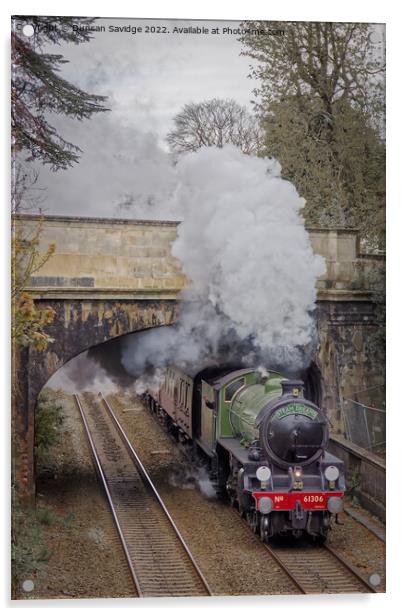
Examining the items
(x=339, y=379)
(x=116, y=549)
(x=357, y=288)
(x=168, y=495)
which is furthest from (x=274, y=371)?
(x=116, y=549)

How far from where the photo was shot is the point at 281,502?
34.5ft

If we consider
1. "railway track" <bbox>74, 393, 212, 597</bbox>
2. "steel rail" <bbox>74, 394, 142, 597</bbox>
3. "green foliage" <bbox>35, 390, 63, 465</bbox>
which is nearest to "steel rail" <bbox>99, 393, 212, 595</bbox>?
"railway track" <bbox>74, 393, 212, 597</bbox>

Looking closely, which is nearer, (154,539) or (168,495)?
(154,539)

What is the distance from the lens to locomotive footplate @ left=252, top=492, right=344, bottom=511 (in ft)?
34.4

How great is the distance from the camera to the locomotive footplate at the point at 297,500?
34.4 ft

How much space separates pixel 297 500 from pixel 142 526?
229 cm

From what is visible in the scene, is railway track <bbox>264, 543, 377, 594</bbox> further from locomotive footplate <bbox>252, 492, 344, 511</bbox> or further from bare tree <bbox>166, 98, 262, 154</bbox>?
bare tree <bbox>166, 98, 262, 154</bbox>

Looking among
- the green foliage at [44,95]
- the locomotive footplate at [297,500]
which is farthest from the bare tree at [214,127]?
the locomotive footplate at [297,500]

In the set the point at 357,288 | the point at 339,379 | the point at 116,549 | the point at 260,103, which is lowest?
the point at 116,549

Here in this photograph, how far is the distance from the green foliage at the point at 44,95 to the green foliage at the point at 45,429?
12.7 ft

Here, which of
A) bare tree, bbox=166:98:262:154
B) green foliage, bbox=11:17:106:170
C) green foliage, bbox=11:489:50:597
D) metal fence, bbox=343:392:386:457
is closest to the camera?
green foliage, bbox=11:489:50:597

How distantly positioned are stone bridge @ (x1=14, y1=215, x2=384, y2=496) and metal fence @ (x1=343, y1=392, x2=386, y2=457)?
0.18 m

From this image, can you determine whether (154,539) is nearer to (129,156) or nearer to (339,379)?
(339,379)

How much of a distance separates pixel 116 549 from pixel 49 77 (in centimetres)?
616
